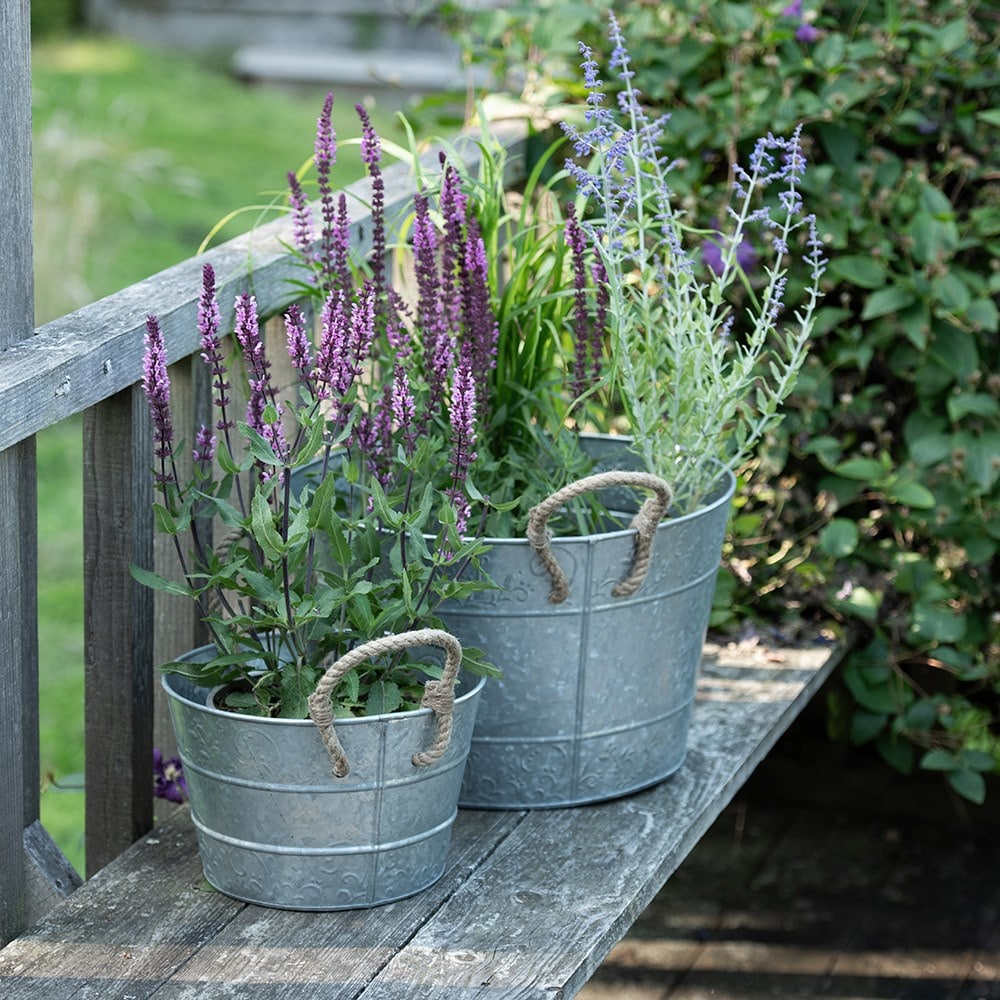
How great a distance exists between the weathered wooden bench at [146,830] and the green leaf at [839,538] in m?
0.61

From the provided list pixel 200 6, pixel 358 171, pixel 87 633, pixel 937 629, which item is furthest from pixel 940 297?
pixel 200 6

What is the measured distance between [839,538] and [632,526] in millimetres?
848

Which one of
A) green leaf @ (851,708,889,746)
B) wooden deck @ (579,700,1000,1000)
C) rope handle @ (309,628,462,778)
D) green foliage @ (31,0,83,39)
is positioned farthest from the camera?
green foliage @ (31,0,83,39)

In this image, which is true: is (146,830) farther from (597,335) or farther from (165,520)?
(597,335)

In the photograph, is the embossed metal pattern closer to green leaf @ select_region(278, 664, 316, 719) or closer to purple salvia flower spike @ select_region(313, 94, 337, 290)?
green leaf @ select_region(278, 664, 316, 719)

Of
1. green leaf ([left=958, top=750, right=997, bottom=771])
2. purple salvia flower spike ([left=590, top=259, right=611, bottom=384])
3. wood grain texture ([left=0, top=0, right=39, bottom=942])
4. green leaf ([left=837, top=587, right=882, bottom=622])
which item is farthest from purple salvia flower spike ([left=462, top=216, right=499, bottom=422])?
green leaf ([left=958, top=750, right=997, bottom=771])

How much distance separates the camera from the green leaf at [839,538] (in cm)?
240

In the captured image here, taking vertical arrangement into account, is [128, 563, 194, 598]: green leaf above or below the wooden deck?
above

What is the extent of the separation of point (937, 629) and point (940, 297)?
0.53m

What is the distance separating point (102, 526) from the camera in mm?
1659

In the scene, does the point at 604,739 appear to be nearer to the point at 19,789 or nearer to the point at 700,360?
the point at 700,360

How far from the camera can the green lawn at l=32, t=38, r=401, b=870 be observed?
3533 mm

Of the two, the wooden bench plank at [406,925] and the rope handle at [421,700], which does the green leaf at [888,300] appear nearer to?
the wooden bench plank at [406,925]

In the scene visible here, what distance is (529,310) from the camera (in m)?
1.87
